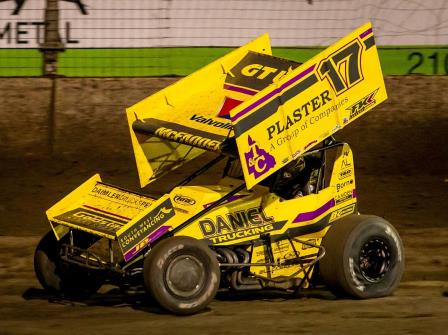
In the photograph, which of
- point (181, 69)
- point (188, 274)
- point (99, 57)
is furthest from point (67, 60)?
point (188, 274)

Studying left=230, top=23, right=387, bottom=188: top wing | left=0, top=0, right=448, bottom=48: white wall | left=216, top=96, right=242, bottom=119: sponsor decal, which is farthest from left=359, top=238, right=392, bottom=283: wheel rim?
left=0, top=0, right=448, bottom=48: white wall

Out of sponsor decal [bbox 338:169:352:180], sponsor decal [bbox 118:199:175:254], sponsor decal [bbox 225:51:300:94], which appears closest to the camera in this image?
sponsor decal [bbox 118:199:175:254]

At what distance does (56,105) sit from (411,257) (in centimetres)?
554

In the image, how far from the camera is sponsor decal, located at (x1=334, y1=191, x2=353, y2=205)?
962 centimetres

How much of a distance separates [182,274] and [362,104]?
227cm

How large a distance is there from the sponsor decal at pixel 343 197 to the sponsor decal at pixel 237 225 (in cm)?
60

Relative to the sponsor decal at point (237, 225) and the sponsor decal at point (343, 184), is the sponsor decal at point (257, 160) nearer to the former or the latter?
the sponsor decal at point (237, 225)

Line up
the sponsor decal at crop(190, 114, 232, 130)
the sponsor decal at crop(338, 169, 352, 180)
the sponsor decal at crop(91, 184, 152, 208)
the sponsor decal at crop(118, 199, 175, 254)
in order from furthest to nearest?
the sponsor decal at crop(91, 184, 152, 208)
the sponsor decal at crop(338, 169, 352, 180)
the sponsor decal at crop(190, 114, 232, 130)
the sponsor decal at crop(118, 199, 175, 254)

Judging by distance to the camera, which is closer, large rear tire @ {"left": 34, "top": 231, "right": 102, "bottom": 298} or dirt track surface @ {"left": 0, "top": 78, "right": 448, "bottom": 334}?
dirt track surface @ {"left": 0, "top": 78, "right": 448, "bottom": 334}

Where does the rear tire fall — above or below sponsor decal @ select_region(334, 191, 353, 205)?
below

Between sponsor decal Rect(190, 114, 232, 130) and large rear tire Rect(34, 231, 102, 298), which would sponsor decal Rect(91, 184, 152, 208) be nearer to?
large rear tire Rect(34, 231, 102, 298)

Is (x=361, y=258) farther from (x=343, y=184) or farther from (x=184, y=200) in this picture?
(x=184, y=200)

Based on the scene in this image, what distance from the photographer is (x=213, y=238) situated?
907 cm

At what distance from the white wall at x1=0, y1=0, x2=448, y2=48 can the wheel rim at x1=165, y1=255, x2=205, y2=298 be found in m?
6.50
